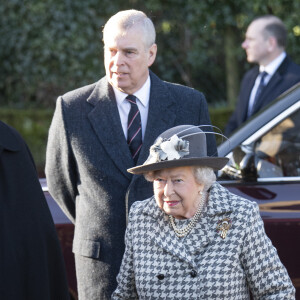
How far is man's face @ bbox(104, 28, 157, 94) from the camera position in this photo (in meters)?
3.95

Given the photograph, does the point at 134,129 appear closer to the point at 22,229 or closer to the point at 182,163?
the point at 182,163

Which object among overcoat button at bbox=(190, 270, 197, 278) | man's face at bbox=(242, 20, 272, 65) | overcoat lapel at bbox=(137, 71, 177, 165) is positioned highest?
man's face at bbox=(242, 20, 272, 65)

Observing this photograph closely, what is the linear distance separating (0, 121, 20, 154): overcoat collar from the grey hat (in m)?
0.63

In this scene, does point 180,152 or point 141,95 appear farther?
point 141,95

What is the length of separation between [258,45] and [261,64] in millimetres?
180

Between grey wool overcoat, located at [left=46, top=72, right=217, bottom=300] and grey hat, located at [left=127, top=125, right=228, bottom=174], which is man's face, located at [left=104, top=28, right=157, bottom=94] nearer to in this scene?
grey wool overcoat, located at [left=46, top=72, right=217, bottom=300]

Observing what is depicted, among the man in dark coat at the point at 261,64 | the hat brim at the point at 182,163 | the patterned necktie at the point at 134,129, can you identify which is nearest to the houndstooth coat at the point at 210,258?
the hat brim at the point at 182,163

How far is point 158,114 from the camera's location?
4047 millimetres

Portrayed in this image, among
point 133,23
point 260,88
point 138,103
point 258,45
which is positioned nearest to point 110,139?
point 138,103

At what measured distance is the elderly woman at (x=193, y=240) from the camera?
321 cm

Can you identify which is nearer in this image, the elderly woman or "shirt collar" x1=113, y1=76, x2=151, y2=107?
the elderly woman

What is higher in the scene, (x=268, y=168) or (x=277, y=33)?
(x=277, y=33)

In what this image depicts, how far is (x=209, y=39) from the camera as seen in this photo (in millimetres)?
12023

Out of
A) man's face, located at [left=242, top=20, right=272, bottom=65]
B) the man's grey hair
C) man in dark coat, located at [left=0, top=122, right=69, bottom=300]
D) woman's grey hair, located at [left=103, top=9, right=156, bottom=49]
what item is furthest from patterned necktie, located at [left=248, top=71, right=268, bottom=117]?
man in dark coat, located at [left=0, top=122, right=69, bottom=300]
